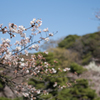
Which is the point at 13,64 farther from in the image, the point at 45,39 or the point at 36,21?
the point at 36,21

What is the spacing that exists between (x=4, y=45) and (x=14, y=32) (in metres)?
0.99

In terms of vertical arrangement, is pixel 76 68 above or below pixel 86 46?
below

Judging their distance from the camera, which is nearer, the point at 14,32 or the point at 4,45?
the point at 14,32

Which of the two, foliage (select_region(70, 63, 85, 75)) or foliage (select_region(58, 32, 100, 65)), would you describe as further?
foliage (select_region(58, 32, 100, 65))

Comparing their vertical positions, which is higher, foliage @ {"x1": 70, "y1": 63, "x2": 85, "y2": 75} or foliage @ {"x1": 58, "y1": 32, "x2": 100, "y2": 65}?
foliage @ {"x1": 58, "y1": 32, "x2": 100, "y2": 65}

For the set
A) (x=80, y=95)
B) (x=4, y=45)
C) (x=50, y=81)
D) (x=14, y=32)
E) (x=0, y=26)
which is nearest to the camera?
(x=0, y=26)

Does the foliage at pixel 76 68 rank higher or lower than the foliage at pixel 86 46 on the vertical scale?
lower

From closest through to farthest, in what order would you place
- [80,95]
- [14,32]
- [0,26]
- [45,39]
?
[0,26]
[14,32]
[45,39]
[80,95]

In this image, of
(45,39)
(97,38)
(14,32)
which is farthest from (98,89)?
(97,38)

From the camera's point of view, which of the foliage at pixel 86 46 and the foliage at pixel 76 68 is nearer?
the foliage at pixel 76 68

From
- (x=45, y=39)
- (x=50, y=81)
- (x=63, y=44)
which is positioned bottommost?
(x=50, y=81)

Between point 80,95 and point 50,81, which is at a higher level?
point 50,81

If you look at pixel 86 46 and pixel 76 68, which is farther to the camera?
pixel 86 46

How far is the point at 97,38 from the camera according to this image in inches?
1093
